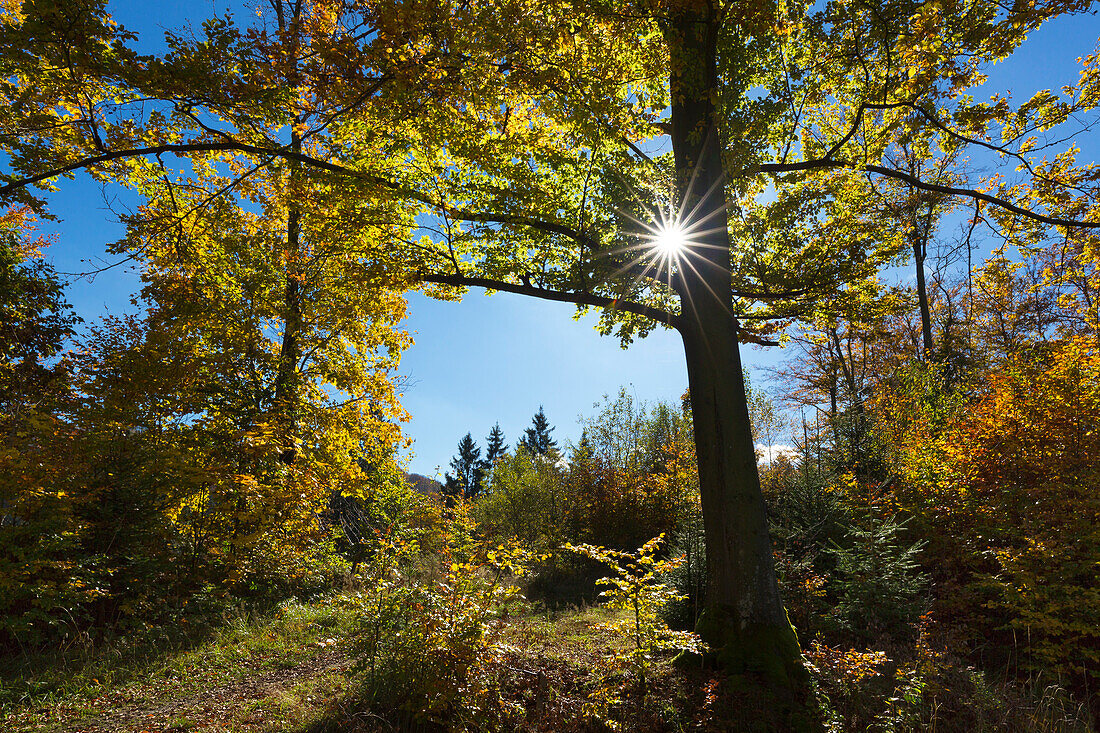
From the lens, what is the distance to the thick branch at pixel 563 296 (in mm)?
6113

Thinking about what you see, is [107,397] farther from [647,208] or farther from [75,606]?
[647,208]

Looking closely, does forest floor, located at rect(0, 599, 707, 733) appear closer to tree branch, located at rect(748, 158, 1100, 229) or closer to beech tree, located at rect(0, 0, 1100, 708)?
beech tree, located at rect(0, 0, 1100, 708)

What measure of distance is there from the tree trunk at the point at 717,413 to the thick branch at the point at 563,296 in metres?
0.29

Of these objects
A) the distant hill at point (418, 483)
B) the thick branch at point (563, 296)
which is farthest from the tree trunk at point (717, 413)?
the distant hill at point (418, 483)

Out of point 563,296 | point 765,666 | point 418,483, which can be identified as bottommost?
point 765,666

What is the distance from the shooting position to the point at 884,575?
6008 millimetres

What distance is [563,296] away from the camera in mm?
6211

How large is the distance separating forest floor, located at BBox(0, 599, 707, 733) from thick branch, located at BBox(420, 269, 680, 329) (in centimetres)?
374

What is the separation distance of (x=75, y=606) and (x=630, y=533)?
10.3m

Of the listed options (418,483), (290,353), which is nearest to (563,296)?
(290,353)

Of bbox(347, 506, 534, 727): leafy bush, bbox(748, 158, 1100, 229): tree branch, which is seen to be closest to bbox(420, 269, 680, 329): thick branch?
bbox(748, 158, 1100, 229): tree branch

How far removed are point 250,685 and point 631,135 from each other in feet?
26.8

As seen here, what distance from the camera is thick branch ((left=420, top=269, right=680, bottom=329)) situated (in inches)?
241

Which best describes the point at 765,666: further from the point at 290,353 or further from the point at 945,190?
the point at 290,353
